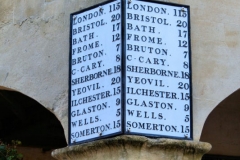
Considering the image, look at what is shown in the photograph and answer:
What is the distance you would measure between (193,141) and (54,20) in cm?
189

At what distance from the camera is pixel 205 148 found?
6488 millimetres

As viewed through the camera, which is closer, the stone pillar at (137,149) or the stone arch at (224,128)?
the stone pillar at (137,149)

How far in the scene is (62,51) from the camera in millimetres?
7102

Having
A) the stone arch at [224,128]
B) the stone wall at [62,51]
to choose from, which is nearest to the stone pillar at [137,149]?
the stone wall at [62,51]

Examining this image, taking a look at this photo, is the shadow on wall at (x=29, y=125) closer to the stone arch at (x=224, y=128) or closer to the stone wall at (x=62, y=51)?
the stone wall at (x=62, y=51)

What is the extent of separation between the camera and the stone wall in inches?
268

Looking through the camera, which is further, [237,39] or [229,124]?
[229,124]

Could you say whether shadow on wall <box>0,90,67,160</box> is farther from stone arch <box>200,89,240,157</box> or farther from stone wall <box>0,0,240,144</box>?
stone arch <box>200,89,240,157</box>

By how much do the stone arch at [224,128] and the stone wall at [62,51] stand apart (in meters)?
2.15

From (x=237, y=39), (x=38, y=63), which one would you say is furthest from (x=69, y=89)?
(x=237, y=39)

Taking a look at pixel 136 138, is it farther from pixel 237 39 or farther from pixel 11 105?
pixel 11 105

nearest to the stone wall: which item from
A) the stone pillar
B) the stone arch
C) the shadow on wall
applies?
the stone pillar

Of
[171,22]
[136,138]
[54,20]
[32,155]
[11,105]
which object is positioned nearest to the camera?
[136,138]

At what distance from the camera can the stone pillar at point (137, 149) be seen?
20.4ft
